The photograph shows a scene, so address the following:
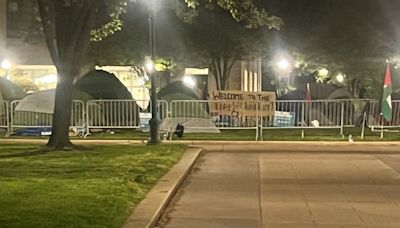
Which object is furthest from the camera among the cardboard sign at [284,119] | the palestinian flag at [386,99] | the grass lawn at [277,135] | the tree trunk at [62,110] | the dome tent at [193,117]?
the cardboard sign at [284,119]

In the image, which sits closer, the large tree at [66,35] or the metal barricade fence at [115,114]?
the large tree at [66,35]

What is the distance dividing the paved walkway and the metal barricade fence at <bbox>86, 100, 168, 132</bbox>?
21.4 feet

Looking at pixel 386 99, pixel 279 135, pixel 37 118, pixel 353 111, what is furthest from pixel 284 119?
pixel 37 118

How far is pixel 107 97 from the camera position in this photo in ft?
84.3

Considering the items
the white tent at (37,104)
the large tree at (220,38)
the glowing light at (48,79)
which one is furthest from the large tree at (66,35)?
the glowing light at (48,79)

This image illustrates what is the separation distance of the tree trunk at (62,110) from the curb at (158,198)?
3702 millimetres

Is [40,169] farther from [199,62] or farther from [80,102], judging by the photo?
[199,62]

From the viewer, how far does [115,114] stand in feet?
74.0

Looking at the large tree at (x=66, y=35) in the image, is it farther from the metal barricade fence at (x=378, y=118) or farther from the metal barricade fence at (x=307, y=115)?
the metal barricade fence at (x=378, y=118)

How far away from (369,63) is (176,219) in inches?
812

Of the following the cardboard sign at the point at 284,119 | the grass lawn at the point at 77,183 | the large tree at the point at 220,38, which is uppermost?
the large tree at the point at 220,38

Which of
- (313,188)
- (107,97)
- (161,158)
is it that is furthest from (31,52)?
(313,188)

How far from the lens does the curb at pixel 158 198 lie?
27.1ft

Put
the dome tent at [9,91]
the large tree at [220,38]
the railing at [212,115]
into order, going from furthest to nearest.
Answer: the large tree at [220,38]
the dome tent at [9,91]
the railing at [212,115]
